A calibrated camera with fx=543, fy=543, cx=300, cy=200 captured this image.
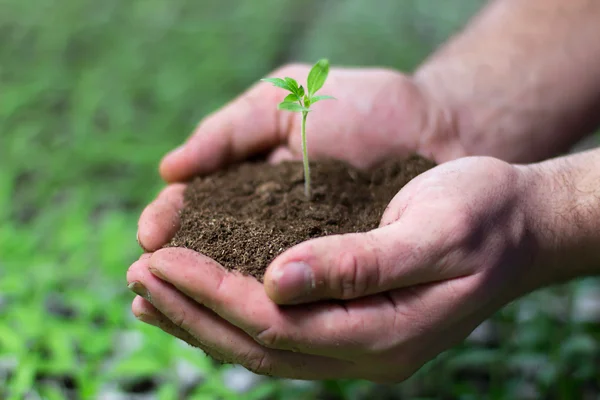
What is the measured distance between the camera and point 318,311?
119cm

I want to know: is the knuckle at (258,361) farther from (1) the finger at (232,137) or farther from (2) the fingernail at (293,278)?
(1) the finger at (232,137)

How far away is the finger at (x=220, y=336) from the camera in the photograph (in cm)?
122

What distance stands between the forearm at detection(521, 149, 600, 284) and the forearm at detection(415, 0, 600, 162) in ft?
1.69

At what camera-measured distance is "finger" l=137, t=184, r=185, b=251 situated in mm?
1375

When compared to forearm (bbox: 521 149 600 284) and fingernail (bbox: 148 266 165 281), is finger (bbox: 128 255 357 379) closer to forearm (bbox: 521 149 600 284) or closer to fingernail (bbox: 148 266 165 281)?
fingernail (bbox: 148 266 165 281)

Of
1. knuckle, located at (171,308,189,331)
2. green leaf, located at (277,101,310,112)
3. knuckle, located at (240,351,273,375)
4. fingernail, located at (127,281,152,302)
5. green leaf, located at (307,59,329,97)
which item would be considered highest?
green leaf, located at (307,59,329,97)

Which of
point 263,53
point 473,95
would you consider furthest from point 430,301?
point 263,53

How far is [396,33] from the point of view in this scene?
4188mm

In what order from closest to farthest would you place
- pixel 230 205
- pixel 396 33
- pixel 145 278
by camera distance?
1. pixel 145 278
2. pixel 230 205
3. pixel 396 33

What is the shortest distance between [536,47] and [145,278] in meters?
1.75

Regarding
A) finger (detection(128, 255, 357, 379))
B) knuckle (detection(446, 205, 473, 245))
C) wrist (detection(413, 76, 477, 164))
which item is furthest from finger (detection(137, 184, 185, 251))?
wrist (detection(413, 76, 477, 164))

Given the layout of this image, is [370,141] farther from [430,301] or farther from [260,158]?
[430,301]

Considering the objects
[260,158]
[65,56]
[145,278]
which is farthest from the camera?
[65,56]

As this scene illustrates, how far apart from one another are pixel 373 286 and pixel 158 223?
23.2 inches
